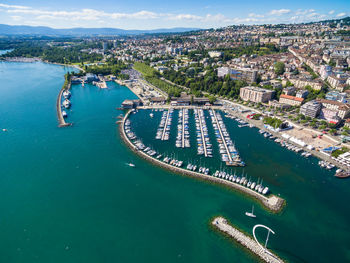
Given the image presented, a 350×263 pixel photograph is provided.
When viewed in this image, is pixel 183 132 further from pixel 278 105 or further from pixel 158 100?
pixel 278 105

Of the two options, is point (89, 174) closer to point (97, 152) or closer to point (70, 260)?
point (97, 152)

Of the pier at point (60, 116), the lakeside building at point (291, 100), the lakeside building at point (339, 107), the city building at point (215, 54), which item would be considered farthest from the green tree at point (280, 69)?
the pier at point (60, 116)

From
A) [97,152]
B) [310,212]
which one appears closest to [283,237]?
[310,212]

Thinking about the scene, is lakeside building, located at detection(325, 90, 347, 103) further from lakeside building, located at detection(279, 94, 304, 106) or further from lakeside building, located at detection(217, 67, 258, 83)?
lakeside building, located at detection(217, 67, 258, 83)

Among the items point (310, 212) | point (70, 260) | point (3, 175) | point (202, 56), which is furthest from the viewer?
point (202, 56)

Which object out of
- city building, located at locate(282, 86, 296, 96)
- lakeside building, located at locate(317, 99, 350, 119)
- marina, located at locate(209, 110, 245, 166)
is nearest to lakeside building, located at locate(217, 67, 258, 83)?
city building, located at locate(282, 86, 296, 96)

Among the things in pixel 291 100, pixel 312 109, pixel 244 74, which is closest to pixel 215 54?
pixel 244 74
